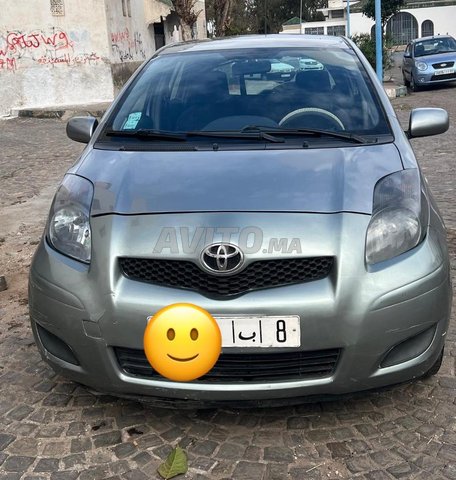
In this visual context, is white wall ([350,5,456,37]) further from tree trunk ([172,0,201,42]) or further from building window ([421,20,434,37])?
tree trunk ([172,0,201,42])

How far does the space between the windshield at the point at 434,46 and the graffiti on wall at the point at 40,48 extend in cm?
1021

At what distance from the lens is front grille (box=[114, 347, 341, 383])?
2.32 m

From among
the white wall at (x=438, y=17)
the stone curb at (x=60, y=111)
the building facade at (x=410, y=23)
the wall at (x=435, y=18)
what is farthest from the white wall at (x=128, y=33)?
the white wall at (x=438, y=17)

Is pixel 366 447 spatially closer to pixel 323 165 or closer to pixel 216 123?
pixel 323 165

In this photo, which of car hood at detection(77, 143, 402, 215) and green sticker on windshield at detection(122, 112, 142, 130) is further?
green sticker on windshield at detection(122, 112, 142, 130)

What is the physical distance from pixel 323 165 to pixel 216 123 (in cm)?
Result: 84

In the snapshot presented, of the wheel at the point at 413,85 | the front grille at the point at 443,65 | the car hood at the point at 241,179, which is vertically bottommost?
the wheel at the point at 413,85

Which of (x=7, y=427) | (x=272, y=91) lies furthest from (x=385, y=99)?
(x=7, y=427)

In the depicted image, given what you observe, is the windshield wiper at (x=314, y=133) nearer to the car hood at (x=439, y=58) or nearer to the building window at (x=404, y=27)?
the car hood at (x=439, y=58)

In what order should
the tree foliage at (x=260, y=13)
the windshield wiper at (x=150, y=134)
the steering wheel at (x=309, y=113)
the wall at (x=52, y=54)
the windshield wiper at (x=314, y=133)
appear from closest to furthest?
the windshield wiper at (x=314, y=133)
the windshield wiper at (x=150, y=134)
the steering wheel at (x=309, y=113)
the wall at (x=52, y=54)
the tree foliage at (x=260, y=13)

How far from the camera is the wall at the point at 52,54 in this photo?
16734 mm

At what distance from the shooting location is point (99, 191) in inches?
106

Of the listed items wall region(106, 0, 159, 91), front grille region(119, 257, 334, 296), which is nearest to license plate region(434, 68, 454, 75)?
wall region(106, 0, 159, 91)

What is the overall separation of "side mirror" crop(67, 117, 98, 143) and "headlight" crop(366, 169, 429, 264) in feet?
5.93
